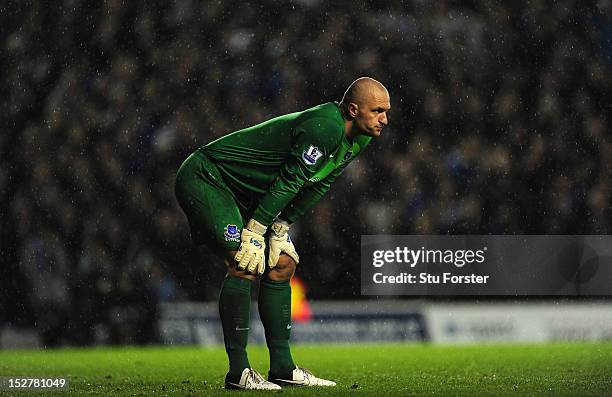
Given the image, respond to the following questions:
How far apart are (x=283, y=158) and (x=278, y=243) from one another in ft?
1.42

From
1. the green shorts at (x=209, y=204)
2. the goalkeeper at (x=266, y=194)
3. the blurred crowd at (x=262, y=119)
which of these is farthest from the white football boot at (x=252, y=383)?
the blurred crowd at (x=262, y=119)

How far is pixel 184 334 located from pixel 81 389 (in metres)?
7.19

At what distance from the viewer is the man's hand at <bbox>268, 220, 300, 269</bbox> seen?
5.55 metres

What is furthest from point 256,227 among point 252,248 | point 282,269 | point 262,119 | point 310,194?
point 262,119

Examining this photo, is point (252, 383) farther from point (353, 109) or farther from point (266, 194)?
point (353, 109)

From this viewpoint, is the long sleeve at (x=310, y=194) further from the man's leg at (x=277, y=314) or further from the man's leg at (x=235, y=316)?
the man's leg at (x=235, y=316)

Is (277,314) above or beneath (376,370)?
above

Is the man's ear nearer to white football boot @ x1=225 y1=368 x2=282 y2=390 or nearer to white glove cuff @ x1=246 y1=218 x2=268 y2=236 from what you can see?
white glove cuff @ x1=246 y1=218 x2=268 y2=236

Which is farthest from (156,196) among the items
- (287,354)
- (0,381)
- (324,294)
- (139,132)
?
(287,354)

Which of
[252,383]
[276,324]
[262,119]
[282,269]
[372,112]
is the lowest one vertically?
[252,383]

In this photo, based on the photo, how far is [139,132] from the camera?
16.3 meters

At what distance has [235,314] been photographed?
216 inches

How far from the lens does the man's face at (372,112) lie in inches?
214

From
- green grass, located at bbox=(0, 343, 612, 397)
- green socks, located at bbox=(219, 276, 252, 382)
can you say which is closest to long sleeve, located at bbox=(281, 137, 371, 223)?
green socks, located at bbox=(219, 276, 252, 382)
